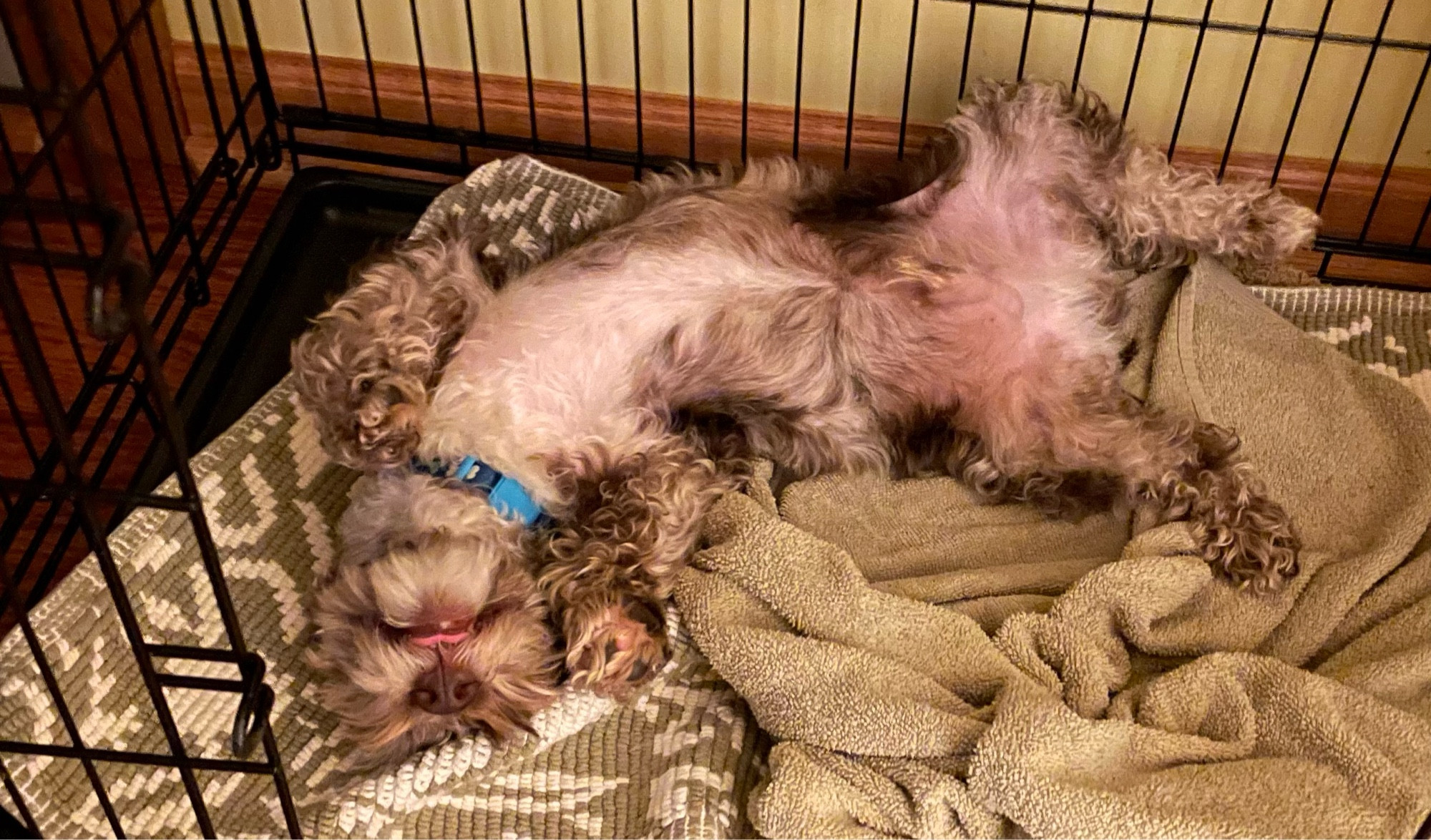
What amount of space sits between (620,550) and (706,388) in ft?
0.86

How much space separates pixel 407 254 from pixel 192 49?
94 cm

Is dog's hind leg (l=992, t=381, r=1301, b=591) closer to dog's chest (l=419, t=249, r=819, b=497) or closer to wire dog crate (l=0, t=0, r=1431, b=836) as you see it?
dog's chest (l=419, t=249, r=819, b=497)

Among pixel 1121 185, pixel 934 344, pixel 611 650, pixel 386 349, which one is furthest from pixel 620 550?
pixel 1121 185

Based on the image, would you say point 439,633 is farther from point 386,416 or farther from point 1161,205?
point 1161,205

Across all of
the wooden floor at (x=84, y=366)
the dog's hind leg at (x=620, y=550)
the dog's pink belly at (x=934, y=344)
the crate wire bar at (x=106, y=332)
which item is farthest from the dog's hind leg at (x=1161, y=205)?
the wooden floor at (x=84, y=366)

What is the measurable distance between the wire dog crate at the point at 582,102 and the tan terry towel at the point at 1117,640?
1.24 feet

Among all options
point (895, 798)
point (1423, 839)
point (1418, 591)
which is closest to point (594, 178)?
point (895, 798)

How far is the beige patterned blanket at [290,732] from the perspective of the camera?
1524 millimetres

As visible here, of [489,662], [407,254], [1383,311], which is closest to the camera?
[489,662]

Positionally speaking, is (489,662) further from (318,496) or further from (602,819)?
(318,496)

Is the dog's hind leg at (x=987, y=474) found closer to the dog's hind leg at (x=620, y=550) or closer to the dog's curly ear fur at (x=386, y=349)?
the dog's hind leg at (x=620, y=550)

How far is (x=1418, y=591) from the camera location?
5.42 feet

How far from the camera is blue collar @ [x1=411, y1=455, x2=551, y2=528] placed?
1598 mm

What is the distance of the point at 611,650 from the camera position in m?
1.57
